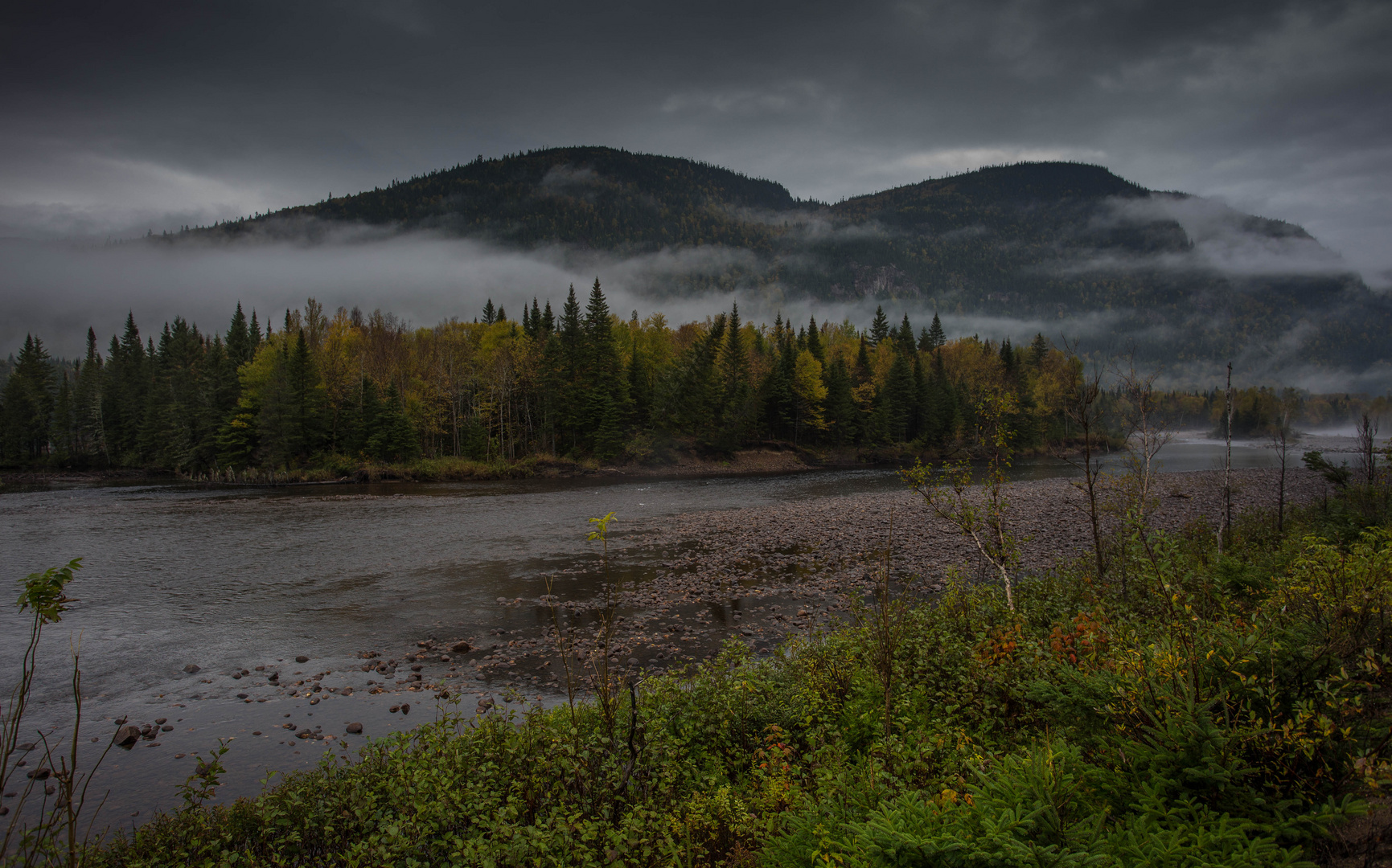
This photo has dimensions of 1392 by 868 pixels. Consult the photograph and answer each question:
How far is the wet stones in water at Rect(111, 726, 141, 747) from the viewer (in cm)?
960

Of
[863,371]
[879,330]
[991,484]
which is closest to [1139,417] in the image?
[991,484]

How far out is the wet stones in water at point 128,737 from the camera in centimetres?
960

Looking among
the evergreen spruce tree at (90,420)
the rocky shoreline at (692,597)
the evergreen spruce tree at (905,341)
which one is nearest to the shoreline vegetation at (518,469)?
the evergreen spruce tree at (90,420)

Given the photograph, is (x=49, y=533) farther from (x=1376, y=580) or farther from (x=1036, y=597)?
(x=1376, y=580)

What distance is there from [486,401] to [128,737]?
58.8 metres

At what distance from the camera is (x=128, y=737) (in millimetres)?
9680

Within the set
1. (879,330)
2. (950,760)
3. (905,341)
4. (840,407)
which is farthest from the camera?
(879,330)

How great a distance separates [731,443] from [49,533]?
5322 centimetres

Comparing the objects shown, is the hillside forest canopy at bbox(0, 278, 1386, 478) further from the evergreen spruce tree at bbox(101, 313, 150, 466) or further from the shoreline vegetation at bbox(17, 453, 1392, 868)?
the shoreline vegetation at bbox(17, 453, 1392, 868)

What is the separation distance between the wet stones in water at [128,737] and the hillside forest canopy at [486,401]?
50.0 meters

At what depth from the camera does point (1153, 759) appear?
4082 mm

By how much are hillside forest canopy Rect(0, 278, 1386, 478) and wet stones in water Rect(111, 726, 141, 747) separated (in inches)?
1970

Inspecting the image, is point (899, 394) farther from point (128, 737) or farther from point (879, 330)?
point (128, 737)

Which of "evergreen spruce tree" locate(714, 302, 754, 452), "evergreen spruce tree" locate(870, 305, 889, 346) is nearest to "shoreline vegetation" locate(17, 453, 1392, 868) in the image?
"evergreen spruce tree" locate(714, 302, 754, 452)
